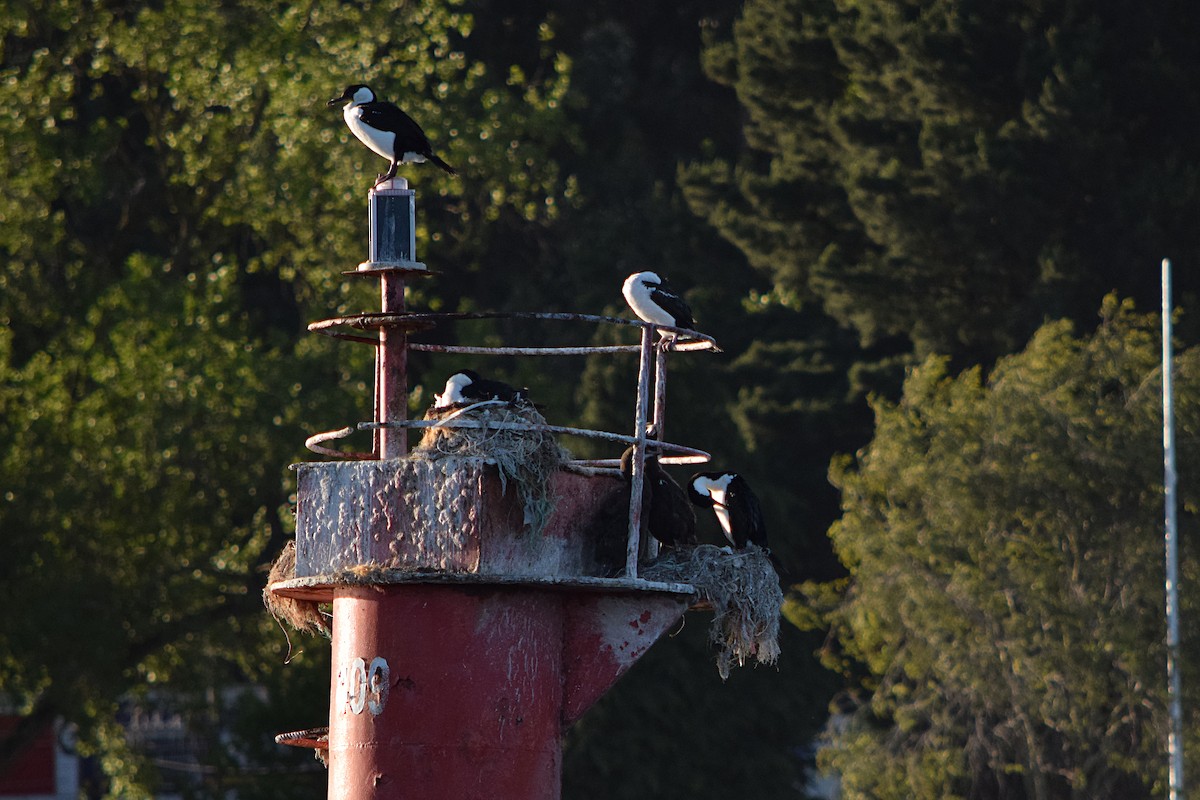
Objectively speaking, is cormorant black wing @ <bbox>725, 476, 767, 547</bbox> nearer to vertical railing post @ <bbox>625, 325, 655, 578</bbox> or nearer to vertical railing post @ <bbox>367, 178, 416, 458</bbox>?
vertical railing post @ <bbox>625, 325, 655, 578</bbox>

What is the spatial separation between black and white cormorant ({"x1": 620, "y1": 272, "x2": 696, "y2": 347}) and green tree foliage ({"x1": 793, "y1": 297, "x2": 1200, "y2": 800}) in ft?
47.9

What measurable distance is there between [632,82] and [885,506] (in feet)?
52.0

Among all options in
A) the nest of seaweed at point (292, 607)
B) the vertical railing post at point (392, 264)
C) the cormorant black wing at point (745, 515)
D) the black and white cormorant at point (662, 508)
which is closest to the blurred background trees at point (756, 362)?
the cormorant black wing at point (745, 515)

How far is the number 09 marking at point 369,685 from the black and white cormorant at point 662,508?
4.55 feet

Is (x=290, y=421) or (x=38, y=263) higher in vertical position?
(x=38, y=263)

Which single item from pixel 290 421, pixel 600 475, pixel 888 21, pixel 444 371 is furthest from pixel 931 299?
pixel 600 475

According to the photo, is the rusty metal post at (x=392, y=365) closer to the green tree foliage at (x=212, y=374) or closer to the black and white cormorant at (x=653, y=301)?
the black and white cormorant at (x=653, y=301)

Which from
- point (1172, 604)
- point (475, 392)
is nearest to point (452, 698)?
point (475, 392)

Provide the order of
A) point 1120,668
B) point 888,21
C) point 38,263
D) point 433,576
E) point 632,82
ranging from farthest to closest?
point 632,82, point 888,21, point 38,263, point 1120,668, point 433,576

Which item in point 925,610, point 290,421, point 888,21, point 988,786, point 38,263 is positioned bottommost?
point 988,786

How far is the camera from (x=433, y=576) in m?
10.8

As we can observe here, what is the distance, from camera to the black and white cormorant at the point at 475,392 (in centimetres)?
1168

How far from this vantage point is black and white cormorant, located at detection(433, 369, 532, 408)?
38.3ft

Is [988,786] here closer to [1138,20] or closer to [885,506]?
[885,506]
